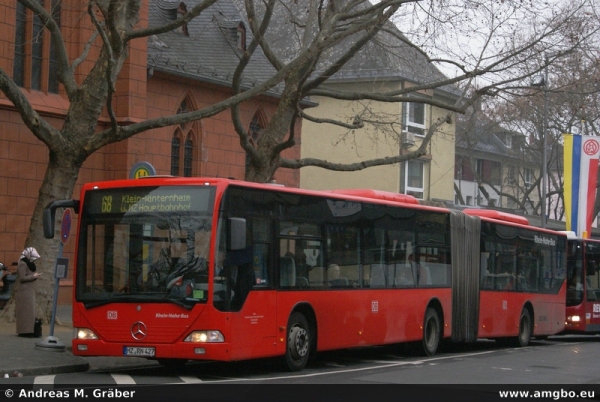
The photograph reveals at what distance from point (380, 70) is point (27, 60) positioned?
21161 mm

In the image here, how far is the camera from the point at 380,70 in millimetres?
44125

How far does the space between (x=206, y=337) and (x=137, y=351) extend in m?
1.04

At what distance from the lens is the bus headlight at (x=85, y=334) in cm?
1448

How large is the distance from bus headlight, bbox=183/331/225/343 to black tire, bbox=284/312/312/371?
5.59ft

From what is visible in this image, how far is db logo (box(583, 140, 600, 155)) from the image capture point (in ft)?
110

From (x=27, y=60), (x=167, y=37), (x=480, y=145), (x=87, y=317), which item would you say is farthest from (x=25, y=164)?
(x=480, y=145)

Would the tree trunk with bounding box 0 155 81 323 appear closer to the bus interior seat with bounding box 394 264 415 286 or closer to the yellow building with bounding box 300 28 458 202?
the bus interior seat with bounding box 394 264 415 286

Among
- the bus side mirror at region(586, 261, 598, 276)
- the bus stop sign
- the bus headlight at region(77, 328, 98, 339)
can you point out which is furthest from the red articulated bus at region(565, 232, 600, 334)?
the bus headlight at region(77, 328, 98, 339)
